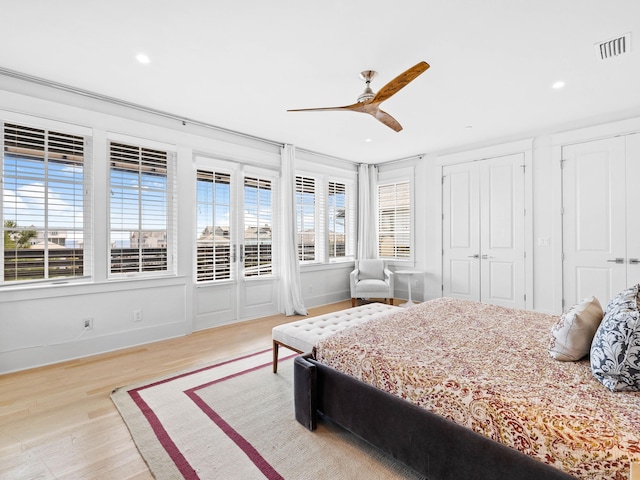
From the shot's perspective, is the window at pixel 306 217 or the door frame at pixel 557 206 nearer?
the door frame at pixel 557 206

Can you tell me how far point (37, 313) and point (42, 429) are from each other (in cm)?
139

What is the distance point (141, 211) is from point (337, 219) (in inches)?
134

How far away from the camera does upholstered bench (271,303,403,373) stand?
244 cm

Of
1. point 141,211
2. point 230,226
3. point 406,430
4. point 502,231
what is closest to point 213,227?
point 230,226

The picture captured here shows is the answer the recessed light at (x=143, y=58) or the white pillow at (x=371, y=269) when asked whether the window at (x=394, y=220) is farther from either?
the recessed light at (x=143, y=58)

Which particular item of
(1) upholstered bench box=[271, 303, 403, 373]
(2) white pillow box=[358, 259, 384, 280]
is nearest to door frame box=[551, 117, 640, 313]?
(2) white pillow box=[358, 259, 384, 280]

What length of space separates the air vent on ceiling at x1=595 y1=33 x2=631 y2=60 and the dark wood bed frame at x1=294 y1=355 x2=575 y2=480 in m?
2.95

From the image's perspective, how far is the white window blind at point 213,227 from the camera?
421cm

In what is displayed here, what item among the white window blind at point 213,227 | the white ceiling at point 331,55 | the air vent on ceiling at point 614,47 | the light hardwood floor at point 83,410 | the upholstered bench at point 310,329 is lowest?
the light hardwood floor at point 83,410

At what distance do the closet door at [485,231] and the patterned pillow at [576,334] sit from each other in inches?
126

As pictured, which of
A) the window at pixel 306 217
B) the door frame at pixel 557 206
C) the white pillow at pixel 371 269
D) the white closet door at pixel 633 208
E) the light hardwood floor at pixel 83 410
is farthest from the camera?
the white pillow at pixel 371 269

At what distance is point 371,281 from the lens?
5391mm

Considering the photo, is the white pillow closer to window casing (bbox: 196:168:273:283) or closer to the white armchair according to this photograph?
the white armchair

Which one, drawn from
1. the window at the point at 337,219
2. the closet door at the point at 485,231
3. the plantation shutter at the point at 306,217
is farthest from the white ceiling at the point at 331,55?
the window at the point at 337,219
